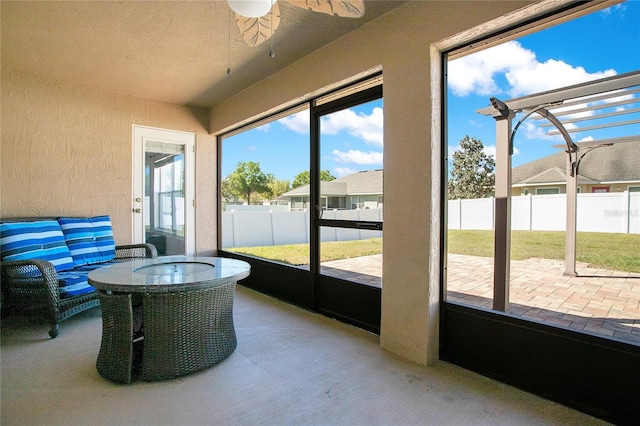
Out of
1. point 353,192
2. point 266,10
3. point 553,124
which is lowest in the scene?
point 353,192

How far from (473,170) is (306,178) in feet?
5.86

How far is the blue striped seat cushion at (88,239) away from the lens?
11.3 ft

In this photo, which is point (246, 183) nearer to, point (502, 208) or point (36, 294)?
point (36, 294)

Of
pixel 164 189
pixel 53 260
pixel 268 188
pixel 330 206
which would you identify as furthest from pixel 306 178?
pixel 53 260

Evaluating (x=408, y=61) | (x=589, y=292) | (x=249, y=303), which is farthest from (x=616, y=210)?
(x=249, y=303)

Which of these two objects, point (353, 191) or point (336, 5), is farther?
point (353, 191)

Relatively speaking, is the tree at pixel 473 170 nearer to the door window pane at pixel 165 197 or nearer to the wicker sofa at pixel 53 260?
the wicker sofa at pixel 53 260

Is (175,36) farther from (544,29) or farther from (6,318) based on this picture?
(6,318)

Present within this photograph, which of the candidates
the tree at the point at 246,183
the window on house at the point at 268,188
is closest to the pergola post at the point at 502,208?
the window on house at the point at 268,188

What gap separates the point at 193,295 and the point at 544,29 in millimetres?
2750

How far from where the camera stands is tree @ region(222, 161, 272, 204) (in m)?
5.17

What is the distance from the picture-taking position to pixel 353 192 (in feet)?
9.96

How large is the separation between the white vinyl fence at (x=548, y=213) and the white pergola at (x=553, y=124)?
7 centimetres

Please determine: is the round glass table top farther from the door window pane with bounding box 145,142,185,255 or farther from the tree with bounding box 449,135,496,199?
the door window pane with bounding box 145,142,185,255
